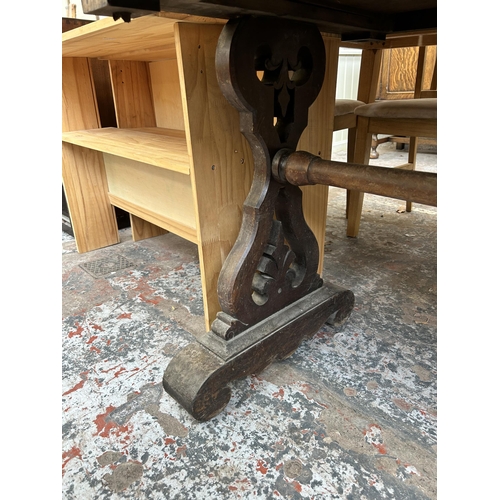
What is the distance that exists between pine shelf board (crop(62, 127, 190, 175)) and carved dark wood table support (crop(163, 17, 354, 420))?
208 millimetres

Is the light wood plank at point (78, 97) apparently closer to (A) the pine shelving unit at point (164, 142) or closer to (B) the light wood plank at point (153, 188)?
(A) the pine shelving unit at point (164, 142)

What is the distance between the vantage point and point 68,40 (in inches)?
44.1

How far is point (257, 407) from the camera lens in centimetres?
90

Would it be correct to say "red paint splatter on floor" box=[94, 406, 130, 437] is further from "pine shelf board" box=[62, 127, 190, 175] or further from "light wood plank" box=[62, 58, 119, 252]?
"light wood plank" box=[62, 58, 119, 252]

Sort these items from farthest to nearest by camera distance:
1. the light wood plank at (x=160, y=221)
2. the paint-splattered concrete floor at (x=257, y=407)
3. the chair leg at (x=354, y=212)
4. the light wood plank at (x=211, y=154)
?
the chair leg at (x=354, y=212) < the light wood plank at (x=160, y=221) < the light wood plank at (x=211, y=154) < the paint-splattered concrete floor at (x=257, y=407)

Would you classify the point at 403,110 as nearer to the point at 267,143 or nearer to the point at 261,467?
the point at 267,143

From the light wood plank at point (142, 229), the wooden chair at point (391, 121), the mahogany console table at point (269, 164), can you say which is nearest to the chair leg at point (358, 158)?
the wooden chair at point (391, 121)

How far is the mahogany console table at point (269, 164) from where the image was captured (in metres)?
0.76

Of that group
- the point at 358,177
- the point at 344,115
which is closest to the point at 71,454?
the point at 358,177

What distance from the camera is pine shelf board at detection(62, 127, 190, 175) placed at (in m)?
1.00

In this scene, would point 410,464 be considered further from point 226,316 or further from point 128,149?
point 128,149

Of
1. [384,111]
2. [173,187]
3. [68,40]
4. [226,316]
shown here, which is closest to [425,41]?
[384,111]

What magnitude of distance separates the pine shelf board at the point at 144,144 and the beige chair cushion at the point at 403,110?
0.77 m

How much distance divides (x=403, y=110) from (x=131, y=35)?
993 mm
